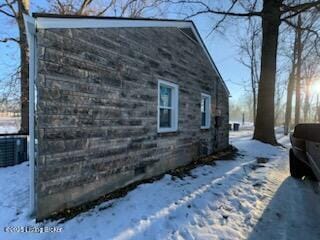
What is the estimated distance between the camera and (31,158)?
3.90 metres

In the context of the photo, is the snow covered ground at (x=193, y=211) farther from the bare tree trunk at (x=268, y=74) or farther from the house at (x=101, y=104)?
the bare tree trunk at (x=268, y=74)

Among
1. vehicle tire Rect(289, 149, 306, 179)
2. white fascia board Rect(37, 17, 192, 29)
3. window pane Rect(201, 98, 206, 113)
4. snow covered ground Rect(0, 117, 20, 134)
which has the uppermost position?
white fascia board Rect(37, 17, 192, 29)

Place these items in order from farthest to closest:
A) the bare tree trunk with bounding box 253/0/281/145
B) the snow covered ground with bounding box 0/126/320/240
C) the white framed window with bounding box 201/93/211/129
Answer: the bare tree trunk with bounding box 253/0/281/145, the white framed window with bounding box 201/93/211/129, the snow covered ground with bounding box 0/126/320/240

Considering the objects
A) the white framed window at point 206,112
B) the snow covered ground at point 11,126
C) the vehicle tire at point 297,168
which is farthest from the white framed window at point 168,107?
the snow covered ground at point 11,126

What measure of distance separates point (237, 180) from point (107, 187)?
314cm

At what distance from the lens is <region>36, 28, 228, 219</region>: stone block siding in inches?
156

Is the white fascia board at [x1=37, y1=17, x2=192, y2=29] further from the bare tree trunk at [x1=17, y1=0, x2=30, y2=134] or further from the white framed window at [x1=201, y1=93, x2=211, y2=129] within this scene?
the bare tree trunk at [x1=17, y1=0, x2=30, y2=134]

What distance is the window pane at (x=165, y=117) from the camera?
7270mm

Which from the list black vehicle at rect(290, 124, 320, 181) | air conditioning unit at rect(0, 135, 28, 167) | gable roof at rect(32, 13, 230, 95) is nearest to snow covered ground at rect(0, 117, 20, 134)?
air conditioning unit at rect(0, 135, 28, 167)

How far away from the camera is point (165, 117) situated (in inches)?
295

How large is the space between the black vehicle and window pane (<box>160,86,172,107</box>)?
130 inches

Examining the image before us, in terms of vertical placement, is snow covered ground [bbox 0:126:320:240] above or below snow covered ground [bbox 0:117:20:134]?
below

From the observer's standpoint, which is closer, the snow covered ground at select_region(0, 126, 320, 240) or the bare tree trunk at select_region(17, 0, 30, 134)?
the snow covered ground at select_region(0, 126, 320, 240)

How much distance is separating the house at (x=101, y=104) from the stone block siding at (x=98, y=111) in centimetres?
1
